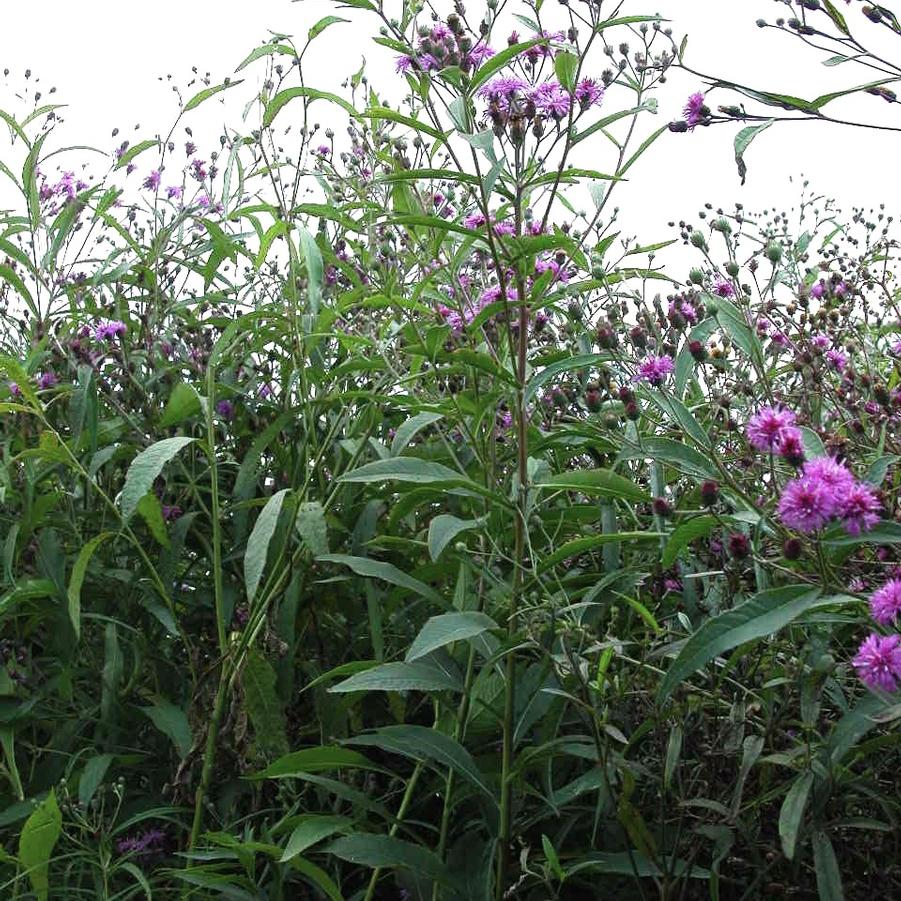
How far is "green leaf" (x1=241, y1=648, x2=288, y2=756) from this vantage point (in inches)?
61.1

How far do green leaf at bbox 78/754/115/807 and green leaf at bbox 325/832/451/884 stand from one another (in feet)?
1.36

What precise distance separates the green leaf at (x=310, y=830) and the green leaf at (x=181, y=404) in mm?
658

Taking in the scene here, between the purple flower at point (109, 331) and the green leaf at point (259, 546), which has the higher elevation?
the purple flower at point (109, 331)

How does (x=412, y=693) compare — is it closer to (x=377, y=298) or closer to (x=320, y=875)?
(x=320, y=875)

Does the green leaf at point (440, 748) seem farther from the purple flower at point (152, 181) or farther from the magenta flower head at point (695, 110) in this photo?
the purple flower at point (152, 181)

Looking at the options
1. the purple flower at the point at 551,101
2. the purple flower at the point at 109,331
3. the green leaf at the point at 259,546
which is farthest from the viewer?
the purple flower at the point at 109,331

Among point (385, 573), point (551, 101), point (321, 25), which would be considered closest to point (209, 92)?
point (321, 25)

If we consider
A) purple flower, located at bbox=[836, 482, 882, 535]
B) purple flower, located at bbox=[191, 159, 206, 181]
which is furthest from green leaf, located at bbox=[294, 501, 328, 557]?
purple flower, located at bbox=[191, 159, 206, 181]

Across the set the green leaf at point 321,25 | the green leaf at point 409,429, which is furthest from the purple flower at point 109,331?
the green leaf at point 409,429

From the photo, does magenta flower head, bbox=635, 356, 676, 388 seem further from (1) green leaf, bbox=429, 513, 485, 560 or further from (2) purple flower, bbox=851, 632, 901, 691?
(2) purple flower, bbox=851, 632, 901, 691

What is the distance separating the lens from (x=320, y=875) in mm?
1420

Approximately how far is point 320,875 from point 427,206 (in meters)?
1.10

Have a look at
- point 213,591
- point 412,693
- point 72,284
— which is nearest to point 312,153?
point 72,284

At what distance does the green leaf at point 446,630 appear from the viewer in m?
1.25
